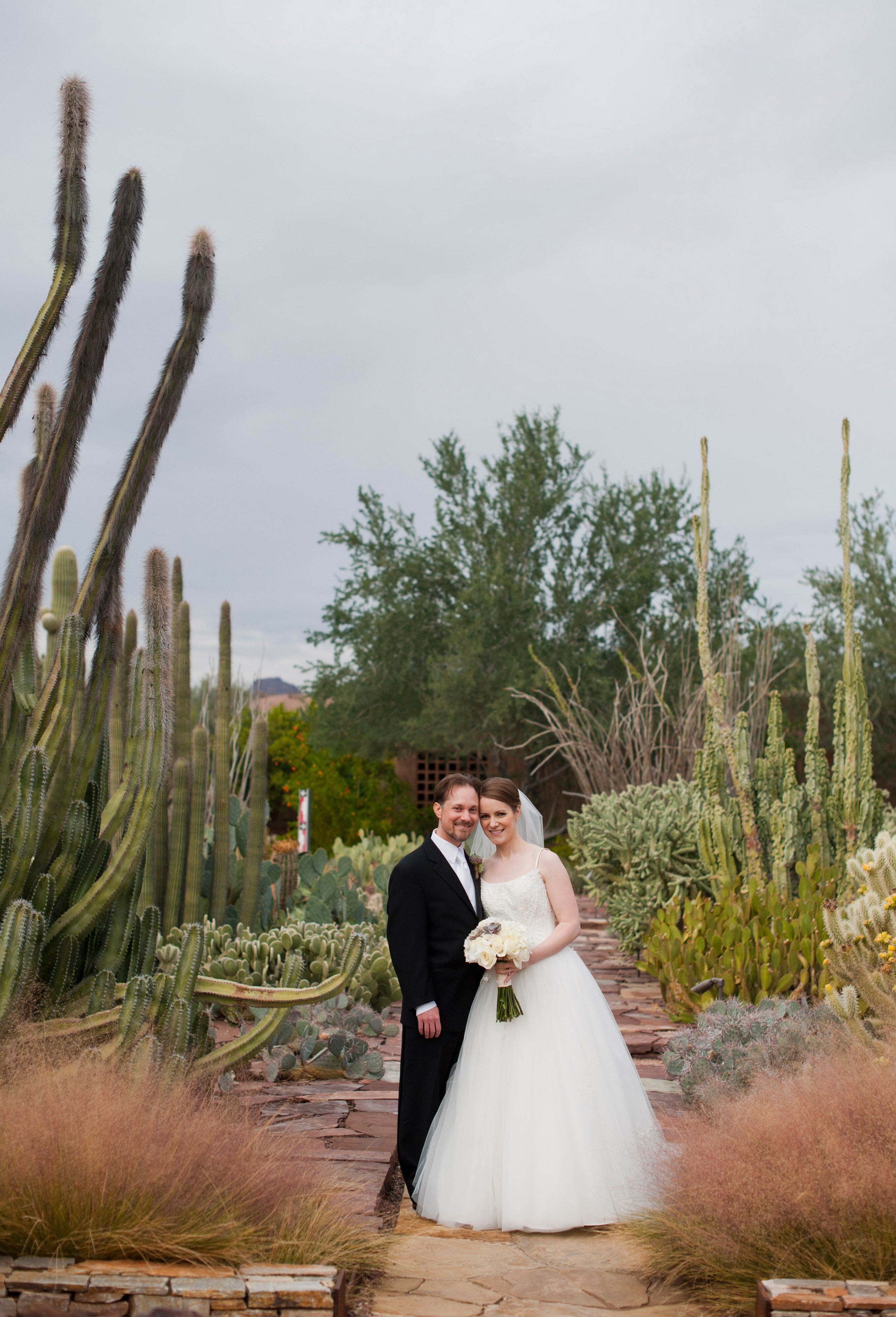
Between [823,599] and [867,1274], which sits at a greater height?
[823,599]

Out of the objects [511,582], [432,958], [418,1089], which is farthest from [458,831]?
[511,582]

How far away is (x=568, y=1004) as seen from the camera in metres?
3.67

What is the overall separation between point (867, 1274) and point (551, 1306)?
856 mm

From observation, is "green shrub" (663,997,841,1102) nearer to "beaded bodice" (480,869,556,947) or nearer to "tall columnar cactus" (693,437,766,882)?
"beaded bodice" (480,869,556,947)

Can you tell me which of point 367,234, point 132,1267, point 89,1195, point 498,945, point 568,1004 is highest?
point 367,234

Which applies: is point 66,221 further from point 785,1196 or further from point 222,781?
point 785,1196

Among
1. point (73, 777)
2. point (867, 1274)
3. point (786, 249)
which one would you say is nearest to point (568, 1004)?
point (867, 1274)

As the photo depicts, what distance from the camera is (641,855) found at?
8875mm

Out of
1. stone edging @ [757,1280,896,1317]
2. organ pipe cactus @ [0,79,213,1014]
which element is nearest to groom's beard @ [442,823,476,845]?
organ pipe cactus @ [0,79,213,1014]

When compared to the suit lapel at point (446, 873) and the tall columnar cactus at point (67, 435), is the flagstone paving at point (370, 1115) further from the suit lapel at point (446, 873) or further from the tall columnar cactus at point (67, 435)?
the tall columnar cactus at point (67, 435)

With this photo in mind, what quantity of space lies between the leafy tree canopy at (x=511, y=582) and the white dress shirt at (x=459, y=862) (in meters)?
12.1

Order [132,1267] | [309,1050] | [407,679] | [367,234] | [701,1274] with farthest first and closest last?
[407,679] → [367,234] → [309,1050] → [701,1274] → [132,1267]

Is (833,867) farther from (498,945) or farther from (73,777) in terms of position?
(73,777)

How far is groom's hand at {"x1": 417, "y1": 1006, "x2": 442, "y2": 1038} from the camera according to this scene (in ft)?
11.9
